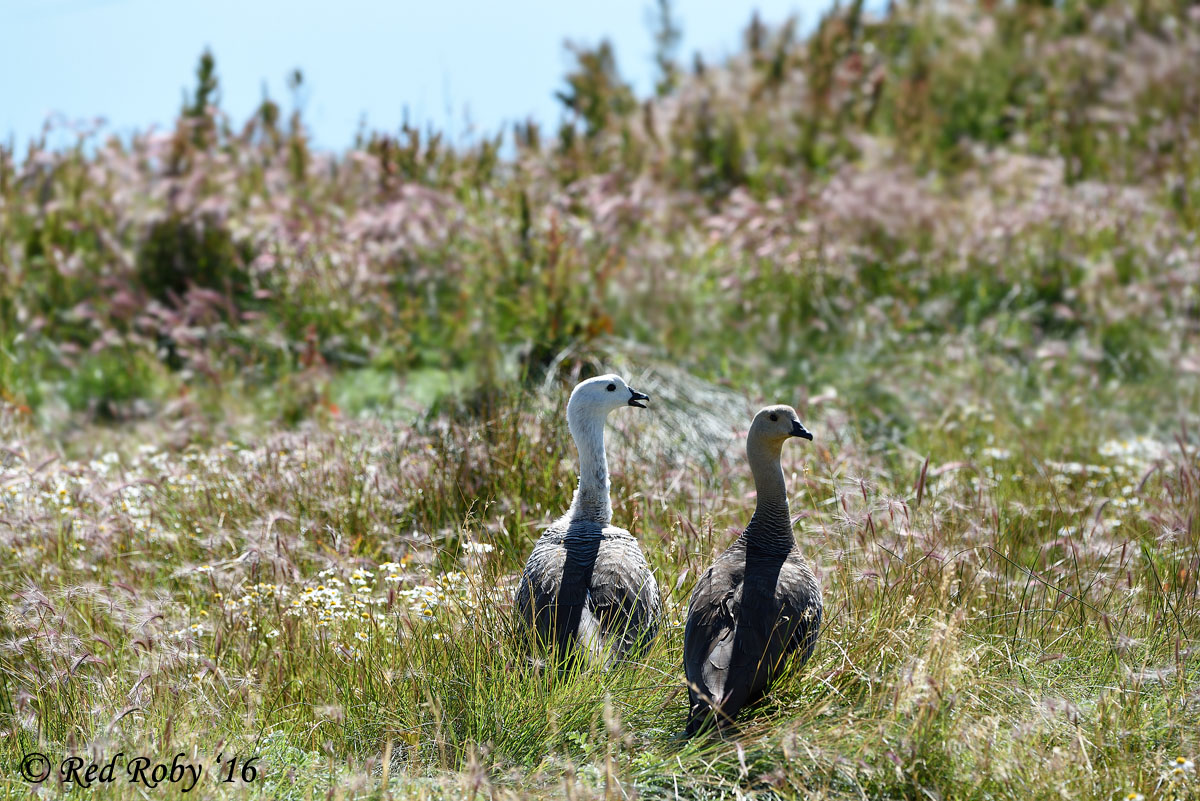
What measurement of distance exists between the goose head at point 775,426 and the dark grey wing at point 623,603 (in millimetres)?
662

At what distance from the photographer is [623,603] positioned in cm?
381

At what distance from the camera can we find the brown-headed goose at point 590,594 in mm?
3734

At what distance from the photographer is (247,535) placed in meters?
4.85

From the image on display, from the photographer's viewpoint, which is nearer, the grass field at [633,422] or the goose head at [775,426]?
the grass field at [633,422]

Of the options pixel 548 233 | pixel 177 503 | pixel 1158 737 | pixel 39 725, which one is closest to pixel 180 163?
pixel 548 233

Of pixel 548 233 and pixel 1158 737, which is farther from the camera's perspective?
pixel 548 233

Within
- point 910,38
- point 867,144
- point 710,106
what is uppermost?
point 910,38

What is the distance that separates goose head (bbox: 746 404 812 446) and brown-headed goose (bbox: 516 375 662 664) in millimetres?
667

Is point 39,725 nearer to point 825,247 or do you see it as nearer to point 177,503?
point 177,503

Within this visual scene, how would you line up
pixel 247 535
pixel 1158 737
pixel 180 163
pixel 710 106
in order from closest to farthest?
pixel 1158 737
pixel 247 535
pixel 180 163
pixel 710 106

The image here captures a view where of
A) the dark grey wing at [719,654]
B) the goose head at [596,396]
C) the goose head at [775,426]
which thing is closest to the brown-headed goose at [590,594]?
the dark grey wing at [719,654]

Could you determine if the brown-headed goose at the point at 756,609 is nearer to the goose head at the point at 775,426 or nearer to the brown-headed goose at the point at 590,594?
the goose head at the point at 775,426

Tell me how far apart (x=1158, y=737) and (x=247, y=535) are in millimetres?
3756

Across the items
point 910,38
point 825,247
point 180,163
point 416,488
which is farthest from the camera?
point 910,38
